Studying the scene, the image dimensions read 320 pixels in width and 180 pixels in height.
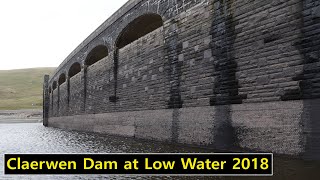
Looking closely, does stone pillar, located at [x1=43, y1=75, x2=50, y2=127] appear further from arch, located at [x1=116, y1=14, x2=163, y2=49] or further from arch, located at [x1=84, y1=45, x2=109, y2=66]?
arch, located at [x1=116, y1=14, x2=163, y2=49]

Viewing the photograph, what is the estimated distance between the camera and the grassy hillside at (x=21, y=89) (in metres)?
63.2

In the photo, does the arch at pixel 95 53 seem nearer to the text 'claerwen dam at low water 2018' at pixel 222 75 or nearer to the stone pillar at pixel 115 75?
the stone pillar at pixel 115 75

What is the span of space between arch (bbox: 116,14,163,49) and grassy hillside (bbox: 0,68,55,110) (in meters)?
52.3

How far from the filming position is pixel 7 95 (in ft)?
254

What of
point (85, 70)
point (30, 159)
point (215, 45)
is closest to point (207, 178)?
point (30, 159)

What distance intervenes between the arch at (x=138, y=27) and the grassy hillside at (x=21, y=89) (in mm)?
52283

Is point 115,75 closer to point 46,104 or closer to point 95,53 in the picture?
point 95,53

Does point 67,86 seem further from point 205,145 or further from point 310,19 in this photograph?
point 310,19

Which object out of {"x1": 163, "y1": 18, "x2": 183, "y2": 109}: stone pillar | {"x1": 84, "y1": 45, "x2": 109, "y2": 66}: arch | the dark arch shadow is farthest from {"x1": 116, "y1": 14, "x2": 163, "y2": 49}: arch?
{"x1": 84, "y1": 45, "x2": 109, "y2": 66}: arch

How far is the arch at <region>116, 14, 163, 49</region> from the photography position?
44.0 feet

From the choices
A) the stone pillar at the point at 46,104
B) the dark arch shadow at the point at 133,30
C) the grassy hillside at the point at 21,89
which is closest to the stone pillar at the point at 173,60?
the dark arch shadow at the point at 133,30

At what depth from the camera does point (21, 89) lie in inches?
3406

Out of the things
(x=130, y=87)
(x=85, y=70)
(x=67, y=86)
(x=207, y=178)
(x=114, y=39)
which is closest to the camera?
(x=207, y=178)

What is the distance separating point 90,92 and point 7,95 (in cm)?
7001
